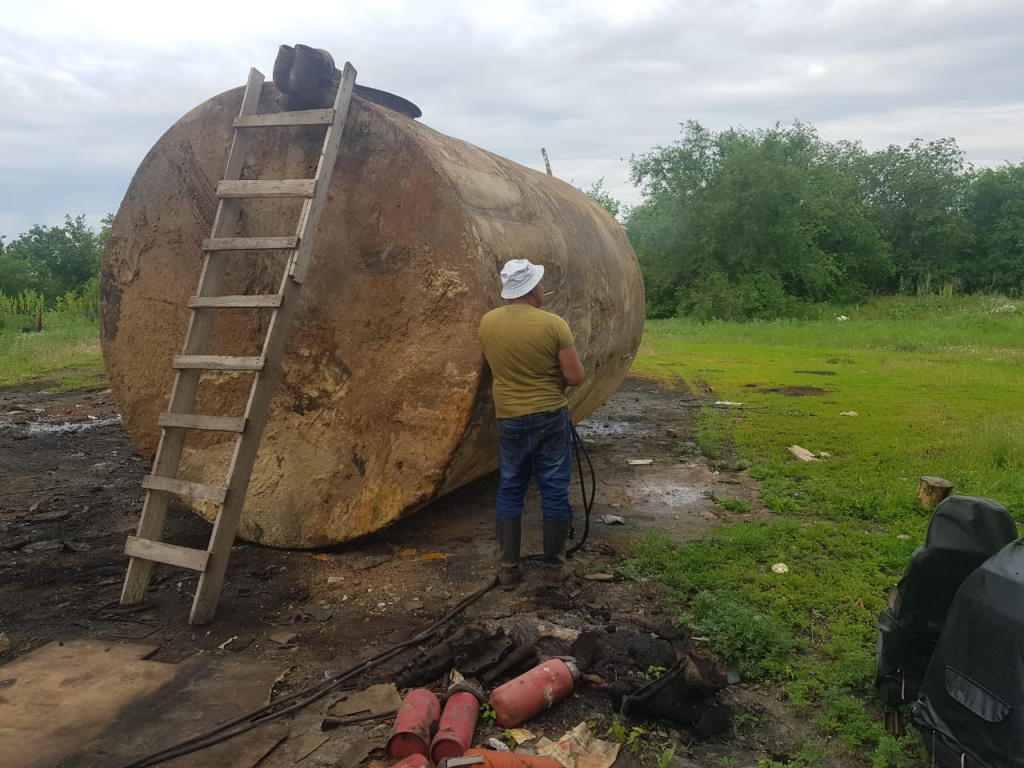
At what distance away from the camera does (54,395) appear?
11000mm

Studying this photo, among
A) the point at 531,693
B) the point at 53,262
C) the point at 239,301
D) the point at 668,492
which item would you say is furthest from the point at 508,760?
the point at 53,262

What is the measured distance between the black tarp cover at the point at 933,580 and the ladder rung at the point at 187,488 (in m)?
3.03

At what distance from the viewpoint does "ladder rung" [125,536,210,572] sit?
3.97 metres

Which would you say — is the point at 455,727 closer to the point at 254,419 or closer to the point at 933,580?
the point at 933,580

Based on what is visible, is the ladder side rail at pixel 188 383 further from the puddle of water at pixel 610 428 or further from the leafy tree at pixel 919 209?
the leafy tree at pixel 919 209

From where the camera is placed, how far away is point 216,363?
4.18 m

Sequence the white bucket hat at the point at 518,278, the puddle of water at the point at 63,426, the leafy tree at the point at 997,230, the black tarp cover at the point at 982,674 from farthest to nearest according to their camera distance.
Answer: the leafy tree at the point at 997,230, the puddle of water at the point at 63,426, the white bucket hat at the point at 518,278, the black tarp cover at the point at 982,674

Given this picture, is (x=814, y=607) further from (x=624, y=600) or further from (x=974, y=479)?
(x=974, y=479)

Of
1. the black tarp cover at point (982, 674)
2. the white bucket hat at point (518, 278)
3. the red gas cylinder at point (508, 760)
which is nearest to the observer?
the black tarp cover at point (982, 674)

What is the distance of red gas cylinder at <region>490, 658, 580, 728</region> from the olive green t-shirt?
154 cm

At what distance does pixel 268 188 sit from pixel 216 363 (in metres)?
0.98

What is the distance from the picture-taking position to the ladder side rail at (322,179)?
4.14m

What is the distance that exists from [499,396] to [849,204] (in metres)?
33.8

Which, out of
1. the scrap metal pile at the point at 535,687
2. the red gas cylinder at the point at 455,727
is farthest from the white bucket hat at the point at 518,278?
the red gas cylinder at the point at 455,727
